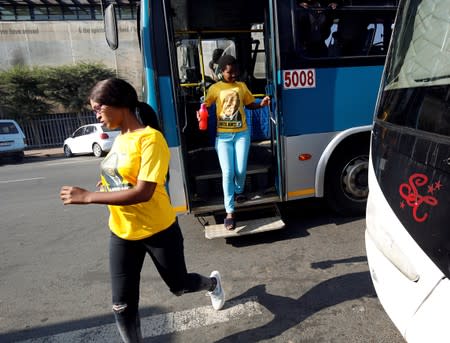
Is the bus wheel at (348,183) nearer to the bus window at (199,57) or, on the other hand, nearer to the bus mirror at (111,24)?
the bus window at (199,57)

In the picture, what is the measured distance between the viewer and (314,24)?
3629 mm

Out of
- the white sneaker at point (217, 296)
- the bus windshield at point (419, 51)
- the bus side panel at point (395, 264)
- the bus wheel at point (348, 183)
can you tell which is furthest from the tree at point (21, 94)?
the bus side panel at point (395, 264)

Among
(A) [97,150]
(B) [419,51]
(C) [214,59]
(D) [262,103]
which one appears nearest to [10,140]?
(A) [97,150]

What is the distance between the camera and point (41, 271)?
11.8 feet

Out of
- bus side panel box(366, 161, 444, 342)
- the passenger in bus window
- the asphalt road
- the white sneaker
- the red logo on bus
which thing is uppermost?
the passenger in bus window

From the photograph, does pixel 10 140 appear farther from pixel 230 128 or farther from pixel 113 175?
pixel 113 175

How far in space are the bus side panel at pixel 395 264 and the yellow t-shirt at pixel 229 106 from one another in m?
→ 1.94

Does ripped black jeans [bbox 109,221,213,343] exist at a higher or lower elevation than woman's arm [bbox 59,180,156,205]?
lower

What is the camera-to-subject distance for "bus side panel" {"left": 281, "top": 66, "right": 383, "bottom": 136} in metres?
3.67

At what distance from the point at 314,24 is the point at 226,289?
289 cm

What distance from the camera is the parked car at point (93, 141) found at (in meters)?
13.0

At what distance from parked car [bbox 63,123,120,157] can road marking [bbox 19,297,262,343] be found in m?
10.8

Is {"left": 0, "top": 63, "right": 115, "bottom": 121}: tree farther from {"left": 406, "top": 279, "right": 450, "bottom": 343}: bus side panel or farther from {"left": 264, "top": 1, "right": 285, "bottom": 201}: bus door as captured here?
{"left": 406, "top": 279, "right": 450, "bottom": 343}: bus side panel

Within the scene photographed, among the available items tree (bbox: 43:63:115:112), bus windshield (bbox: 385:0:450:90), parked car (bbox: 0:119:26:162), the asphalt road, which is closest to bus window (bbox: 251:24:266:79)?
the asphalt road
